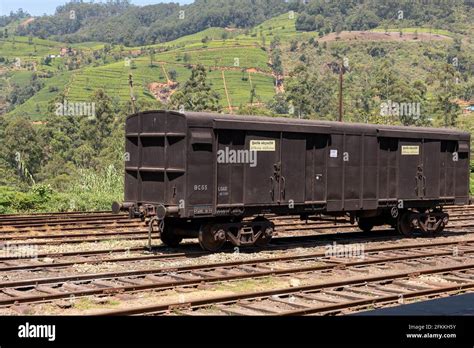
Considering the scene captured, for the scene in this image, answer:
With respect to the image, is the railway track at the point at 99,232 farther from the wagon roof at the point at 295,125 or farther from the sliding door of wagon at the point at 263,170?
the sliding door of wagon at the point at 263,170

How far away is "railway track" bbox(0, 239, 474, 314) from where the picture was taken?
12875 millimetres

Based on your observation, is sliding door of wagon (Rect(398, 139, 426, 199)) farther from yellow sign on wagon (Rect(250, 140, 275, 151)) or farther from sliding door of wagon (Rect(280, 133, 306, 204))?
yellow sign on wagon (Rect(250, 140, 275, 151))

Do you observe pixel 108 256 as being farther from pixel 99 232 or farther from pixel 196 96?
pixel 196 96

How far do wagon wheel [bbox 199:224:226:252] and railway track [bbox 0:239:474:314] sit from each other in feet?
5.45

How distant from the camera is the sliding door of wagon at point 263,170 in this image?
18.2m

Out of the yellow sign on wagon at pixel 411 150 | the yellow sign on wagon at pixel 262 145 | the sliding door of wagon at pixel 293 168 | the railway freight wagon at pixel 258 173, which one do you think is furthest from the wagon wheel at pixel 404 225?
the yellow sign on wagon at pixel 262 145

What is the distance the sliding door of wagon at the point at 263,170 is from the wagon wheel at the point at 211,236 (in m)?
1.10

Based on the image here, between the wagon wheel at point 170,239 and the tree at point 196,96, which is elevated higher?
the tree at point 196,96

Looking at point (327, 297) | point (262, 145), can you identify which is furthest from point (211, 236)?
point (327, 297)

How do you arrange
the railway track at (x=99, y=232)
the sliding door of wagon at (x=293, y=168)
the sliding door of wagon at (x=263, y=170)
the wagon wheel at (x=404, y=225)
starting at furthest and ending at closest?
the wagon wheel at (x=404, y=225)
the railway track at (x=99, y=232)
the sliding door of wagon at (x=293, y=168)
the sliding door of wagon at (x=263, y=170)

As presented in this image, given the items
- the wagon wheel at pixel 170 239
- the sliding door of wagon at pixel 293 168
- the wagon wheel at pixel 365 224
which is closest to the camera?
the sliding door of wagon at pixel 293 168

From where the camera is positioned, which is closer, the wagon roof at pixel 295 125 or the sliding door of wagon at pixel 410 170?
the wagon roof at pixel 295 125

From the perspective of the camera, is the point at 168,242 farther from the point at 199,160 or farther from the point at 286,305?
the point at 286,305
